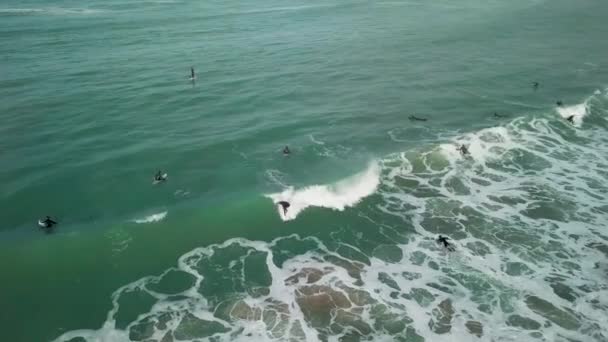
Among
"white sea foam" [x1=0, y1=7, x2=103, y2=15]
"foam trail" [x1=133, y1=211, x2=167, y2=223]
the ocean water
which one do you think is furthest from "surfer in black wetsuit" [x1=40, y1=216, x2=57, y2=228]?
"white sea foam" [x1=0, y1=7, x2=103, y2=15]

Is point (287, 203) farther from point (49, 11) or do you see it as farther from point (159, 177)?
point (49, 11)

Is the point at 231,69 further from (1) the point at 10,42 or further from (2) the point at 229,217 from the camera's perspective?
(1) the point at 10,42

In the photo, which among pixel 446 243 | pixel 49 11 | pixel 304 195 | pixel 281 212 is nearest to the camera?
pixel 446 243

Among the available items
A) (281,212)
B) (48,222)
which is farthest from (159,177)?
(281,212)

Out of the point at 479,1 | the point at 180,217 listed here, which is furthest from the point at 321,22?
the point at 180,217

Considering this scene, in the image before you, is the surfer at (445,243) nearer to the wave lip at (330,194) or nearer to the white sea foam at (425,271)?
the white sea foam at (425,271)

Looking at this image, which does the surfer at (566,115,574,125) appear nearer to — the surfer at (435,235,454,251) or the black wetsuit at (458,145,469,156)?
the black wetsuit at (458,145,469,156)

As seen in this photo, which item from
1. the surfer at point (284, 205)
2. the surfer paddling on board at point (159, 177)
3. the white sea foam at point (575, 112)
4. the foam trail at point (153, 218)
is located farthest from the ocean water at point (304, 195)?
the surfer paddling on board at point (159, 177)
